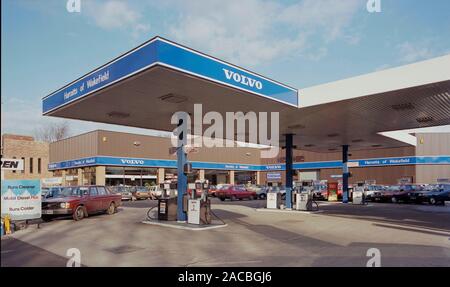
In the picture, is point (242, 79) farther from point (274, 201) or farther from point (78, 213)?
point (274, 201)

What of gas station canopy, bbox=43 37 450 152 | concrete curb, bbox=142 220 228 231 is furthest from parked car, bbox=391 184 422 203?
Answer: concrete curb, bbox=142 220 228 231

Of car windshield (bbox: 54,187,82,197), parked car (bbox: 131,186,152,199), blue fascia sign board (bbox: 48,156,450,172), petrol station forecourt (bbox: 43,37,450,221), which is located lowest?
parked car (bbox: 131,186,152,199)

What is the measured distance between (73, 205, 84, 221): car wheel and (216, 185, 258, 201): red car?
19566 millimetres

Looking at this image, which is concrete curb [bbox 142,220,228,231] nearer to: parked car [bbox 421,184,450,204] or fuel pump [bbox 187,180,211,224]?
fuel pump [bbox 187,180,211,224]

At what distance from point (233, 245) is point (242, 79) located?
571 centimetres

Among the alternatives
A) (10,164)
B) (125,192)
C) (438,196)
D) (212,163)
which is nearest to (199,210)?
(10,164)

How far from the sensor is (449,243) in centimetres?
1066

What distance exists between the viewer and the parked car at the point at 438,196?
30.8m

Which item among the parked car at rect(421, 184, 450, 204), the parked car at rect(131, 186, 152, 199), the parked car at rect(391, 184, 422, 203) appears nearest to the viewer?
the parked car at rect(421, 184, 450, 204)

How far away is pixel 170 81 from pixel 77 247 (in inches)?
218

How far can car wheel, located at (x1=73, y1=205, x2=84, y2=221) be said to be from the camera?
16.4 meters

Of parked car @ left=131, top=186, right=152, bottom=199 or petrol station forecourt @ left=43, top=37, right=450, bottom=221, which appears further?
parked car @ left=131, top=186, right=152, bottom=199

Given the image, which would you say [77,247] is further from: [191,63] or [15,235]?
[191,63]
